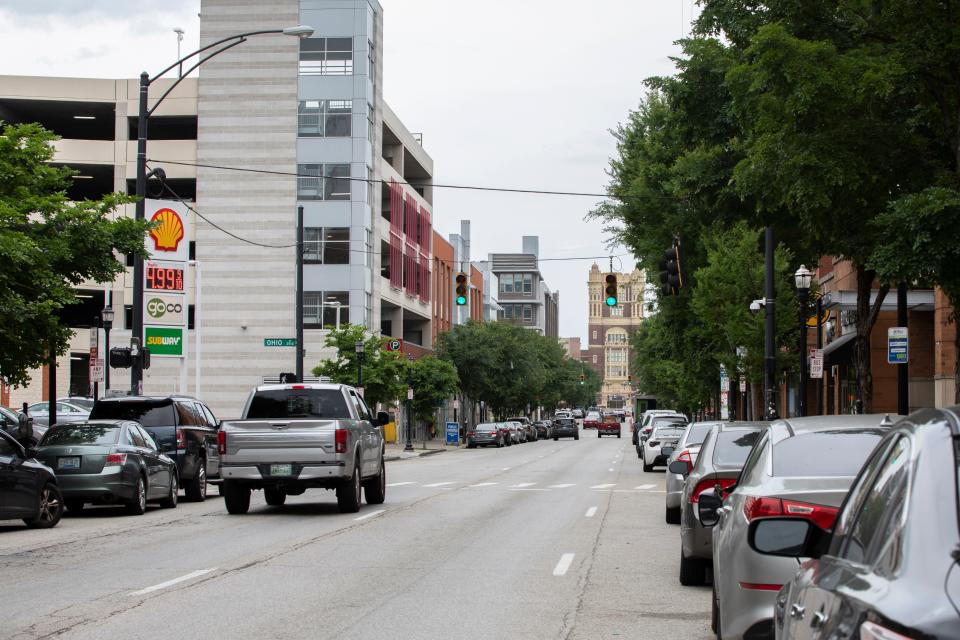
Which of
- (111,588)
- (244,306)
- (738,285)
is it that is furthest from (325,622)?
(244,306)

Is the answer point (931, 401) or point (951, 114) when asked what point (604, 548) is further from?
point (931, 401)

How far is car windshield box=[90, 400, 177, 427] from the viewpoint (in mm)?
24172

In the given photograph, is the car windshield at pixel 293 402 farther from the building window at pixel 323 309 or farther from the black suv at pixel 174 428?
the building window at pixel 323 309

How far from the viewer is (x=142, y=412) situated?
964 inches

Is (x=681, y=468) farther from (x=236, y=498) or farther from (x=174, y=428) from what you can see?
(x=174, y=428)

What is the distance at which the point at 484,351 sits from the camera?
83250 mm

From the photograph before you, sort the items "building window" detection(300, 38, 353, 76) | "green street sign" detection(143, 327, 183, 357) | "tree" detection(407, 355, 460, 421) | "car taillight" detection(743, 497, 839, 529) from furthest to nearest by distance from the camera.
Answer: "tree" detection(407, 355, 460, 421) < "building window" detection(300, 38, 353, 76) < "green street sign" detection(143, 327, 183, 357) < "car taillight" detection(743, 497, 839, 529)

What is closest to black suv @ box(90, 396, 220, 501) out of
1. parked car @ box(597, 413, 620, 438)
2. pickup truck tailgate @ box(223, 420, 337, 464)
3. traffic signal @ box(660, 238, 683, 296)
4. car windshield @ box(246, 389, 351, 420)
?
car windshield @ box(246, 389, 351, 420)

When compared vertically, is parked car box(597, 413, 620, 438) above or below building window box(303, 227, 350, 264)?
below

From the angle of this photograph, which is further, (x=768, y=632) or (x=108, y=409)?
(x=108, y=409)

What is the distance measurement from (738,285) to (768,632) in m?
33.5

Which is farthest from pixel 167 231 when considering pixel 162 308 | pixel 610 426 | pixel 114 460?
pixel 610 426

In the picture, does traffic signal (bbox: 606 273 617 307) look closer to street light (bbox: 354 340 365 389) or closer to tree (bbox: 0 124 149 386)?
tree (bbox: 0 124 149 386)

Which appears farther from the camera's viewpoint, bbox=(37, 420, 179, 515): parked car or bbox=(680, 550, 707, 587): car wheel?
bbox=(37, 420, 179, 515): parked car
